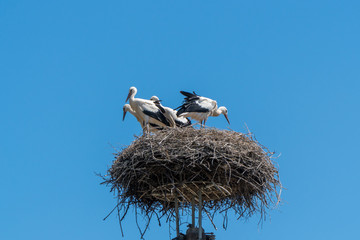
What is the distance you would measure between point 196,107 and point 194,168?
11.7ft

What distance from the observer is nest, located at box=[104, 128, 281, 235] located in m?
10.8

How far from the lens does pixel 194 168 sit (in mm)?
10875

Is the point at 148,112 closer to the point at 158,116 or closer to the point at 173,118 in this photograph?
the point at 158,116

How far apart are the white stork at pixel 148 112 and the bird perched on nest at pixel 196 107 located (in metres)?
0.39

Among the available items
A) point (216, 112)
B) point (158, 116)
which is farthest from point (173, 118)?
point (216, 112)

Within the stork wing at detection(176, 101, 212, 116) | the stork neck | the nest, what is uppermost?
the stork neck

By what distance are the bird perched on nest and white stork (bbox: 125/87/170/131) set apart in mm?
389

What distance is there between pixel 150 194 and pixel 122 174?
2.40ft

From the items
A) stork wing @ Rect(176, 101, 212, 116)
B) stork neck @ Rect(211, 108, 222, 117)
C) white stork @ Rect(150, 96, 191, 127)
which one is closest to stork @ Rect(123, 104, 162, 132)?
white stork @ Rect(150, 96, 191, 127)

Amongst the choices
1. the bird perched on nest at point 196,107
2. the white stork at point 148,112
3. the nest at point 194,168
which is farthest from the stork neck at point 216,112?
the nest at point 194,168

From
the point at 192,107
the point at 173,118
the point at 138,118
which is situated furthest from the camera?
the point at 138,118

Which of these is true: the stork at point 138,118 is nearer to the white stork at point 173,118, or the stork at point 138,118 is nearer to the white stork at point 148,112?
the white stork at point 148,112

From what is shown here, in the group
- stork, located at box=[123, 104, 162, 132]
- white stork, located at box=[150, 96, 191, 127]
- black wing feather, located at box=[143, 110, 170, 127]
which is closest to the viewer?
black wing feather, located at box=[143, 110, 170, 127]

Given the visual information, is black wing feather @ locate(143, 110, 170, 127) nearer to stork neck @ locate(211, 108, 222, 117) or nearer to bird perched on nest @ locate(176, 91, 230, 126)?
bird perched on nest @ locate(176, 91, 230, 126)
